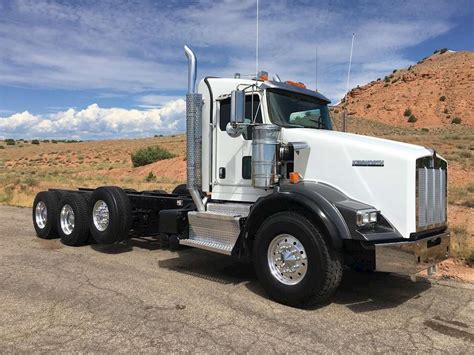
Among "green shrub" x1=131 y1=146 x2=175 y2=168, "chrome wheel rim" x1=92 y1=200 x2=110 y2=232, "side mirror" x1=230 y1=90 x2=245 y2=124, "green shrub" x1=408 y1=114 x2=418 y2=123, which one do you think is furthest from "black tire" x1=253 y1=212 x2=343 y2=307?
"green shrub" x1=408 y1=114 x2=418 y2=123

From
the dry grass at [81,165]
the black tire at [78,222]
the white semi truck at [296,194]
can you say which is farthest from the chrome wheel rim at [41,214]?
the dry grass at [81,165]

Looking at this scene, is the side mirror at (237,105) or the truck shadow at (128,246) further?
the truck shadow at (128,246)

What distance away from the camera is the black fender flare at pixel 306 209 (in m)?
5.08

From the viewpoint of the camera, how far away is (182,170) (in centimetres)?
3253

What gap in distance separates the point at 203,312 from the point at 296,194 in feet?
5.66

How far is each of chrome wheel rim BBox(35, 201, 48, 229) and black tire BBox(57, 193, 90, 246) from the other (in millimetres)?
996

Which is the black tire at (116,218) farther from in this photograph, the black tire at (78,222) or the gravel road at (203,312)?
the black tire at (78,222)

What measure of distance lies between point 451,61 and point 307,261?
92.9 meters

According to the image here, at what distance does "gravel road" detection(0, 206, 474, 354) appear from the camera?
4.38 metres

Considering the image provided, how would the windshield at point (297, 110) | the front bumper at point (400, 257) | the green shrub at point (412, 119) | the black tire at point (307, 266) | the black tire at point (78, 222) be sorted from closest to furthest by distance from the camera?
the front bumper at point (400, 257), the black tire at point (307, 266), the windshield at point (297, 110), the black tire at point (78, 222), the green shrub at point (412, 119)

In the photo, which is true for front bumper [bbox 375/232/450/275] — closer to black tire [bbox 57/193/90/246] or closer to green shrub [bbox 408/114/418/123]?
black tire [bbox 57/193/90/246]

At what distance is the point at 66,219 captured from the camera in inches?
375

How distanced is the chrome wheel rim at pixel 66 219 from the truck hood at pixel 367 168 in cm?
520

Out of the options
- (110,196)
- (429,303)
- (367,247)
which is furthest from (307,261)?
(110,196)
